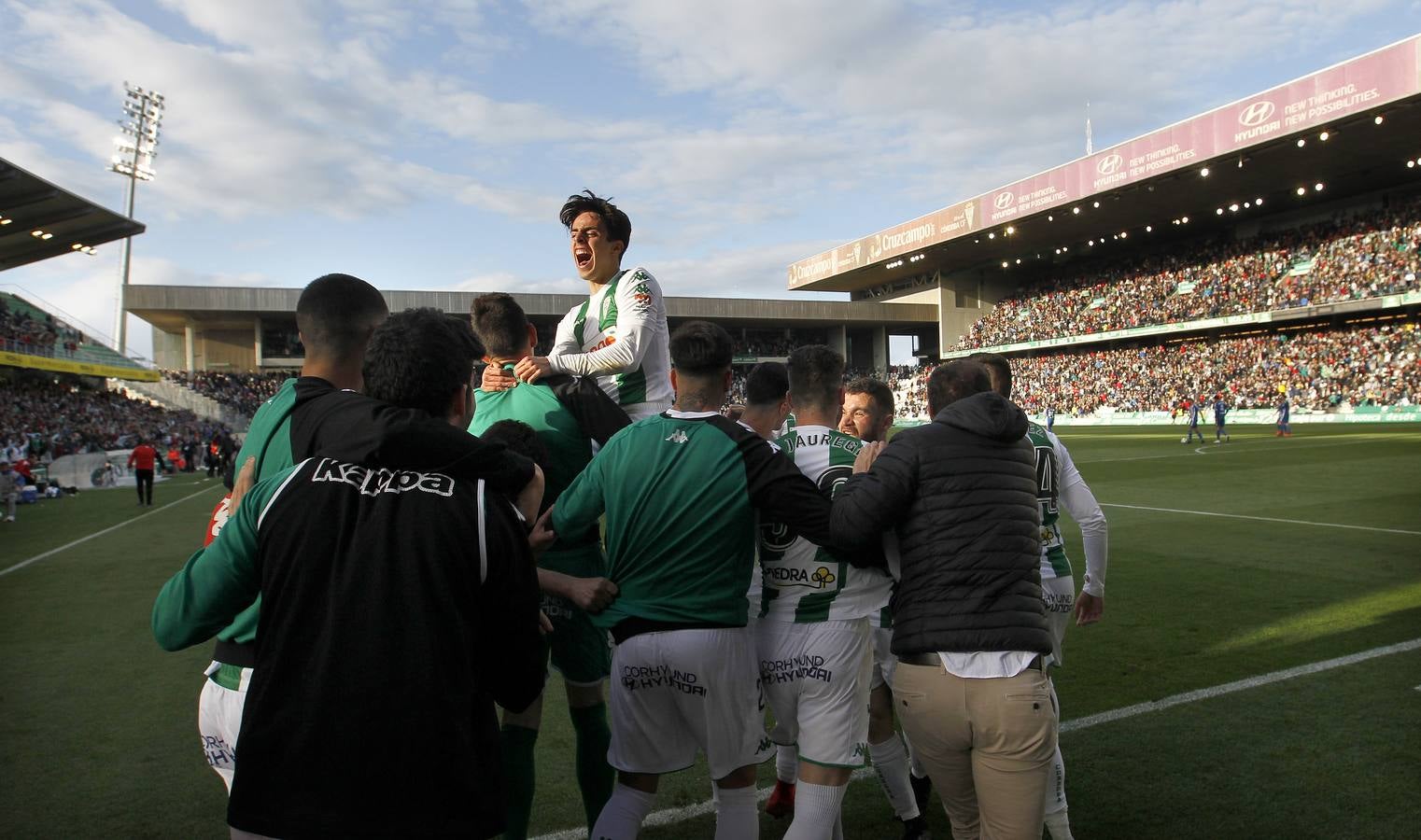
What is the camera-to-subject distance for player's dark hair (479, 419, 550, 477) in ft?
9.79

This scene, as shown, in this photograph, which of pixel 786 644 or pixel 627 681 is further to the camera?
pixel 786 644

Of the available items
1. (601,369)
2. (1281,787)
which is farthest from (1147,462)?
(601,369)

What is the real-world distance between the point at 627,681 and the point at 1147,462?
22.4 metres

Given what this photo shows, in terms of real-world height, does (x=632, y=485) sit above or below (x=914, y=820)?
above

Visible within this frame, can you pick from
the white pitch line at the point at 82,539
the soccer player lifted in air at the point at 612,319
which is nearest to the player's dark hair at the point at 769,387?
the soccer player lifted in air at the point at 612,319

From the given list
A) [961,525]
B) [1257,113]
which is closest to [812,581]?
[961,525]

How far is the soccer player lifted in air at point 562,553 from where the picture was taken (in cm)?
325

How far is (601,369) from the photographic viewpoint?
11.7 feet

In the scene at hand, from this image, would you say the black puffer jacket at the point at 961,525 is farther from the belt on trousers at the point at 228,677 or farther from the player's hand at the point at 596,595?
the belt on trousers at the point at 228,677

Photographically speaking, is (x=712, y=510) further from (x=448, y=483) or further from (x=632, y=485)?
(x=448, y=483)

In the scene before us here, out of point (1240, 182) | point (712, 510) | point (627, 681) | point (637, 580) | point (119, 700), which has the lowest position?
point (119, 700)

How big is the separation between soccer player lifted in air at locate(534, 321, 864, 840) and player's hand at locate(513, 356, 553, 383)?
0.64 m

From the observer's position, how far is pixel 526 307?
60.1 meters

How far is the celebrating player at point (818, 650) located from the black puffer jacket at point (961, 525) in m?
0.34
